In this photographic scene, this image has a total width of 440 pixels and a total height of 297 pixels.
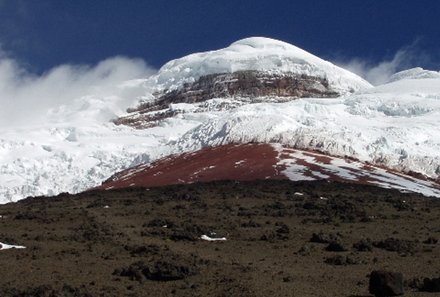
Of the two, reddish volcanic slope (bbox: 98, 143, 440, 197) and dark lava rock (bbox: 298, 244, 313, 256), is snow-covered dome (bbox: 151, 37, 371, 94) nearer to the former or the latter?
reddish volcanic slope (bbox: 98, 143, 440, 197)

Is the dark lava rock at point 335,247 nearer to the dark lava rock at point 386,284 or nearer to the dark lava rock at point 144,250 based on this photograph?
the dark lava rock at point 144,250

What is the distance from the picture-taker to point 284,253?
1233 inches

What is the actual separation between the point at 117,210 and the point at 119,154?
54.1 m

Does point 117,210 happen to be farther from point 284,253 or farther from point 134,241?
point 284,253

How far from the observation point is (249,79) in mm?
148250

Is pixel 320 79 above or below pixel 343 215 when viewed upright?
above

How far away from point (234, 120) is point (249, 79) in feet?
205

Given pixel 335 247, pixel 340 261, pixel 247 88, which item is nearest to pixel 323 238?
pixel 335 247

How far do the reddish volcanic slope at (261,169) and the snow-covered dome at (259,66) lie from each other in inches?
2887

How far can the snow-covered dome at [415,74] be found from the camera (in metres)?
126

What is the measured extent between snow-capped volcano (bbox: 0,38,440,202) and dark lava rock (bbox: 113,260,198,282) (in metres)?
51.6

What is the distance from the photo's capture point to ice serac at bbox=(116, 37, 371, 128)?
5753 inches

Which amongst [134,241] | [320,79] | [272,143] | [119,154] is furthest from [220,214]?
[320,79]

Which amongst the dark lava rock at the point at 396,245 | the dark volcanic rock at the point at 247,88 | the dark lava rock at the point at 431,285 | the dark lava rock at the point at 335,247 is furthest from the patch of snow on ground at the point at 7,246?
Answer: the dark volcanic rock at the point at 247,88
